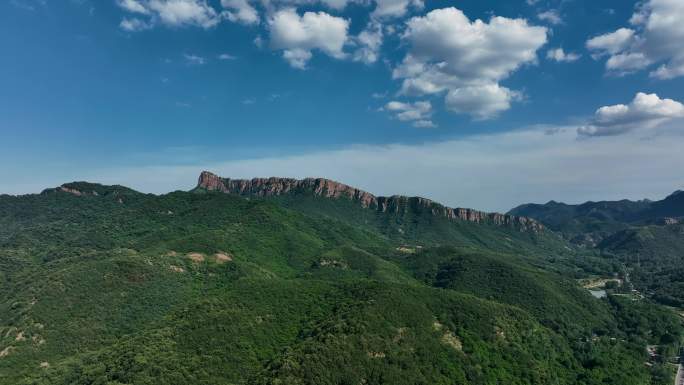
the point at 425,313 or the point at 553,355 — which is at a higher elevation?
the point at 425,313

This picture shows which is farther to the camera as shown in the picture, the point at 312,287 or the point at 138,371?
the point at 312,287

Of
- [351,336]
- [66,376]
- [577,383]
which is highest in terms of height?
[351,336]

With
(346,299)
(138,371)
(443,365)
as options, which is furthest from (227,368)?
(443,365)

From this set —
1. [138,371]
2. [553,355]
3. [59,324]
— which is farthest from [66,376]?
[553,355]

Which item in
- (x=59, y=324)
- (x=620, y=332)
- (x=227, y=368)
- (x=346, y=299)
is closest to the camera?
(x=227, y=368)

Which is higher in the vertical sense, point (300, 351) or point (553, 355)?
point (300, 351)

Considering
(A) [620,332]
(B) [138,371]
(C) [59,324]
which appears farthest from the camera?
(A) [620,332]

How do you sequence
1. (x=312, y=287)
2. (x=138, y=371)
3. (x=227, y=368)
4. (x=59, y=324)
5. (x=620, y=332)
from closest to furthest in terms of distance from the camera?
(x=138, y=371) < (x=227, y=368) < (x=59, y=324) < (x=312, y=287) < (x=620, y=332)

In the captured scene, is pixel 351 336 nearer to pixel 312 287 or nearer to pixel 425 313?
pixel 425 313

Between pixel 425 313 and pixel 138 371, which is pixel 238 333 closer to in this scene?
pixel 138 371
